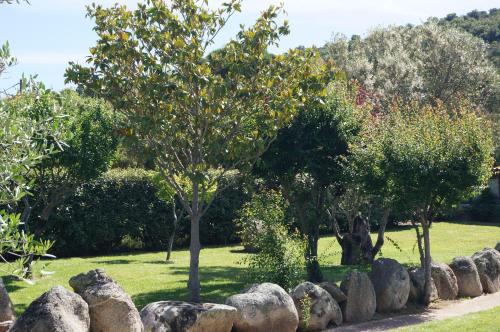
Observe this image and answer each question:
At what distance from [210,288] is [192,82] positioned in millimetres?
5688

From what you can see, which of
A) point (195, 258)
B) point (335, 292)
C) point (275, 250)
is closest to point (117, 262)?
point (195, 258)

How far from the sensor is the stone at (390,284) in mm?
13562

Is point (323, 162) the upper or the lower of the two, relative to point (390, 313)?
upper

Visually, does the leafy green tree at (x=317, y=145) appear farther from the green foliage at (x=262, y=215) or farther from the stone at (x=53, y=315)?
the stone at (x=53, y=315)

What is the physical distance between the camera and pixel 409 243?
2545 centimetres

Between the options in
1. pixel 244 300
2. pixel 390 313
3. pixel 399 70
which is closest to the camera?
pixel 244 300

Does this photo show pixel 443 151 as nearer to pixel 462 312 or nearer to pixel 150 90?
pixel 462 312

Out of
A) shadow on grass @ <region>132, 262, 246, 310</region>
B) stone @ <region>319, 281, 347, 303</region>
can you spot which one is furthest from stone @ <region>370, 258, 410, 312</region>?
shadow on grass @ <region>132, 262, 246, 310</region>

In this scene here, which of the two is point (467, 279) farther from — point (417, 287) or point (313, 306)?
point (313, 306)

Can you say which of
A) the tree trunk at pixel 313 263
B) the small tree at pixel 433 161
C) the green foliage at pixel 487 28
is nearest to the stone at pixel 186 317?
the tree trunk at pixel 313 263

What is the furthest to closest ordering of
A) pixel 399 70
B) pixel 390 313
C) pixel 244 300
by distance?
pixel 399 70 → pixel 390 313 → pixel 244 300

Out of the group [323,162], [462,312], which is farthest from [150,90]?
[462,312]

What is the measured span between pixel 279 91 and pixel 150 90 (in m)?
2.49

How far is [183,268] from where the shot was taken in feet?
62.8
